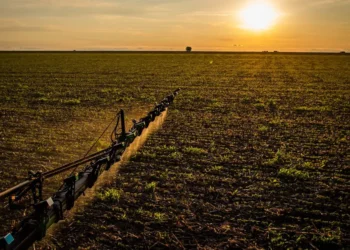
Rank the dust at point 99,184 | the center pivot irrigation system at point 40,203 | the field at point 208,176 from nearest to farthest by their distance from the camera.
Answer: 1. the center pivot irrigation system at point 40,203
2. the field at point 208,176
3. the dust at point 99,184

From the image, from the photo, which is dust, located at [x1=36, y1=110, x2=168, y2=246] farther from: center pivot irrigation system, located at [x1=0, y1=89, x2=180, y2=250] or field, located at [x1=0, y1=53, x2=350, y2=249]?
center pivot irrigation system, located at [x1=0, y1=89, x2=180, y2=250]

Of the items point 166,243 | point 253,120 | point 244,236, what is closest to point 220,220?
point 244,236

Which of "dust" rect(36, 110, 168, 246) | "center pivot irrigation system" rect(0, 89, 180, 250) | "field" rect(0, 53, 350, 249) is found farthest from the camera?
"dust" rect(36, 110, 168, 246)

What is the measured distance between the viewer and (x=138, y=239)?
467cm

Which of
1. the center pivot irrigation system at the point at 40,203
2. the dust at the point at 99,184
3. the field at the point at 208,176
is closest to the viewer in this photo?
the center pivot irrigation system at the point at 40,203

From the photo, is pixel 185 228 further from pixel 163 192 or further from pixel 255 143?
pixel 255 143

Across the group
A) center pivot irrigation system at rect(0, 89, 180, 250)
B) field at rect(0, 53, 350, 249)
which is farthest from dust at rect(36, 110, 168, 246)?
center pivot irrigation system at rect(0, 89, 180, 250)

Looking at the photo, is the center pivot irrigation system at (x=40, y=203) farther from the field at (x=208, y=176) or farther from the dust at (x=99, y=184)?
the field at (x=208, y=176)

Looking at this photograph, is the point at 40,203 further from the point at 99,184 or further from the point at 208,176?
the point at 208,176

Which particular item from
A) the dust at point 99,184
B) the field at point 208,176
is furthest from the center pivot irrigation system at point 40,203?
the field at point 208,176

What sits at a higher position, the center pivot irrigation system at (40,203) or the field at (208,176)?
the center pivot irrigation system at (40,203)

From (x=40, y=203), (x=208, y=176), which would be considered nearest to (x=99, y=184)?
(x=208, y=176)

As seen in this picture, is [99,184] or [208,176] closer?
[99,184]

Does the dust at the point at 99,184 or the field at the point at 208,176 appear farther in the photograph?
the dust at the point at 99,184
